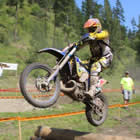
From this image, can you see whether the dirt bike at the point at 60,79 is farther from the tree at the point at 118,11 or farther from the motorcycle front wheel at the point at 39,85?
the tree at the point at 118,11

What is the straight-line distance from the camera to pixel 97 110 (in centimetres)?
540

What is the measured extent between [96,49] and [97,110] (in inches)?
55.1

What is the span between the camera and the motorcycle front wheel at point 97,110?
208 inches

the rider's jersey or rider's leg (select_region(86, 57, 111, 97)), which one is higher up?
the rider's jersey

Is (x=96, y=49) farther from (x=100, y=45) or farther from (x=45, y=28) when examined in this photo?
(x=45, y=28)

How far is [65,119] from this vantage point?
31.6 feet

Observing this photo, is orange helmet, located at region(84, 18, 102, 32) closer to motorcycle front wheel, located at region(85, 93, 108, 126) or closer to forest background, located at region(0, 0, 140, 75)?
motorcycle front wheel, located at region(85, 93, 108, 126)

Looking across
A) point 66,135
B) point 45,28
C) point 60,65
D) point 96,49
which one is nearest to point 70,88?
point 60,65

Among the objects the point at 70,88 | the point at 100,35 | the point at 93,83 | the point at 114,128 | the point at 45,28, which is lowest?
the point at 114,128

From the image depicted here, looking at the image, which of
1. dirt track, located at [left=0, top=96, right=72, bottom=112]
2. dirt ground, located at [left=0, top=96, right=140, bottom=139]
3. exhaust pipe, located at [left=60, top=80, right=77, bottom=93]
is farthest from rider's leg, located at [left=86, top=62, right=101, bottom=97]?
dirt track, located at [left=0, top=96, right=72, bottom=112]

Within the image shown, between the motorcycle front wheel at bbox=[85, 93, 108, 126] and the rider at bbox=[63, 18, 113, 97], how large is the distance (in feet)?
1.95

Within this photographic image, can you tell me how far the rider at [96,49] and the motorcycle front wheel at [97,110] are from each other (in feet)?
1.95

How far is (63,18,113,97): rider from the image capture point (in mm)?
4754

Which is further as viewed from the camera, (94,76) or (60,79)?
(94,76)
